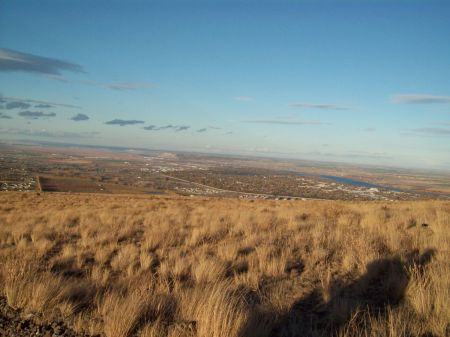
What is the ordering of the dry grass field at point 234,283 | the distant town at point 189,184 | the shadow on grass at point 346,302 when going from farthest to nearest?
1. the distant town at point 189,184
2. the shadow on grass at point 346,302
3. the dry grass field at point 234,283

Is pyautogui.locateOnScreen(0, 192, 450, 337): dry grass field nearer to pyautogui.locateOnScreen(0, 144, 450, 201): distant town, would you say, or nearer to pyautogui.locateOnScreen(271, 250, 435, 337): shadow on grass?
pyautogui.locateOnScreen(271, 250, 435, 337): shadow on grass

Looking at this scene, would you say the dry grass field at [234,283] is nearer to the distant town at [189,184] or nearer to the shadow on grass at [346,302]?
the shadow on grass at [346,302]

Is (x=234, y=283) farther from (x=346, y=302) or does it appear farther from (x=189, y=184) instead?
(x=189, y=184)

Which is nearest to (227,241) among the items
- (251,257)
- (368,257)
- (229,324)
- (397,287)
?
(251,257)

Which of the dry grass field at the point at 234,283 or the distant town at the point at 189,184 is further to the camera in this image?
the distant town at the point at 189,184

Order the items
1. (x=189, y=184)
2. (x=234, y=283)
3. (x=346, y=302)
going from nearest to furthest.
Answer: (x=346, y=302) < (x=234, y=283) < (x=189, y=184)

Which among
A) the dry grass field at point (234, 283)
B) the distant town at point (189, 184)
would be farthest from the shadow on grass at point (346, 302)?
the distant town at point (189, 184)

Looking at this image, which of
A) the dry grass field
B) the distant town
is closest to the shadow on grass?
the dry grass field

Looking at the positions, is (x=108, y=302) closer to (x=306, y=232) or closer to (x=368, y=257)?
(x=368, y=257)

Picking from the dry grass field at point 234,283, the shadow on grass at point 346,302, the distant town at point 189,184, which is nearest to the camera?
the dry grass field at point 234,283

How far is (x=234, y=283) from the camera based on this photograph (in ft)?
15.3

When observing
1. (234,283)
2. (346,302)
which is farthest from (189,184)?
(346,302)

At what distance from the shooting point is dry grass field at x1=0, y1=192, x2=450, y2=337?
3164mm

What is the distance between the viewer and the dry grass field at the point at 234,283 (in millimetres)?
3164
